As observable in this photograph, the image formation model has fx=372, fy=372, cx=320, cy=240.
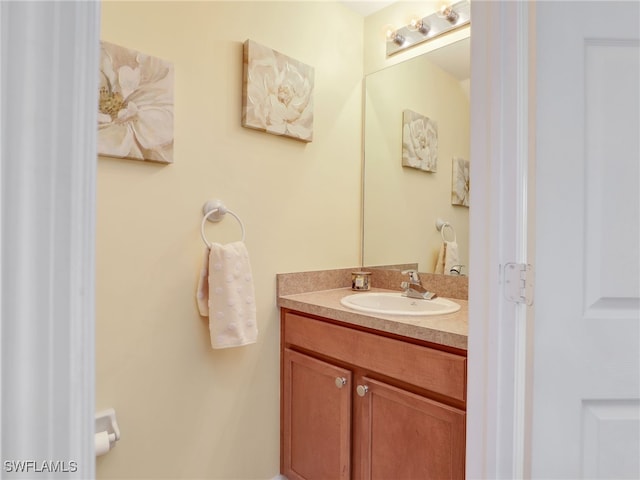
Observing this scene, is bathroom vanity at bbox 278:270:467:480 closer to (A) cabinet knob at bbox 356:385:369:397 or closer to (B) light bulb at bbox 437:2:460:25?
(A) cabinet knob at bbox 356:385:369:397

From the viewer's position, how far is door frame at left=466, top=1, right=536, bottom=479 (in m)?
0.78

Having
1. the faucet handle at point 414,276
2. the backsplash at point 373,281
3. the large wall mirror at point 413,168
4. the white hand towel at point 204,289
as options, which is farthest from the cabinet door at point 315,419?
the large wall mirror at point 413,168

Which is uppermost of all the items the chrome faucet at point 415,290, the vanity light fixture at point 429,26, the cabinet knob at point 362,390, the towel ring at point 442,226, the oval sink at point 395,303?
the vanity light fixture at point 429,26

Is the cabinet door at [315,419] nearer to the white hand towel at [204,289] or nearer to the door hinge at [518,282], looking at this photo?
the white hand towel at [204,289]

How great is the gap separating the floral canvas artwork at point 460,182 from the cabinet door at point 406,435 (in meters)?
0.94

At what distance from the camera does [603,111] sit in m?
0.72

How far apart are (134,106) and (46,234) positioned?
3.61 feet

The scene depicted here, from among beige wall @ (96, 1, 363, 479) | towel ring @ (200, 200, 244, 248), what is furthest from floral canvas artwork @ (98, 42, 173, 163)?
towel ring @ (200, 200, 244, 248)

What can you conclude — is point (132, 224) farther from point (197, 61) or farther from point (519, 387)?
point (519, 387)

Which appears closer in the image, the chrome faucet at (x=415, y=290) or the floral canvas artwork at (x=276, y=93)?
the floral canvas artwork at (x=276, y=93)

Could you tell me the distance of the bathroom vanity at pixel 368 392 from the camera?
1.17 metres

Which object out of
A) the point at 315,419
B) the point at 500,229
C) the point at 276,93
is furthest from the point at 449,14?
the point at 315,419

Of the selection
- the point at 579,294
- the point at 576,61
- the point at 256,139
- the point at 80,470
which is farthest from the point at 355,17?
the point at 80,470

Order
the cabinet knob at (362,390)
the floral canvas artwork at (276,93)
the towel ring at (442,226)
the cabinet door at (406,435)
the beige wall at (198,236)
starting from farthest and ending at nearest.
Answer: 1. the towel ring at (442,226)
2. the floral canvas artwork at (276,93)
3. the cabinet knob at (362,390)
4. the beige wall at (198,236)
5. the cabinet door at (406,435)
